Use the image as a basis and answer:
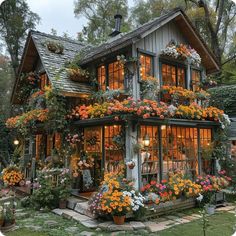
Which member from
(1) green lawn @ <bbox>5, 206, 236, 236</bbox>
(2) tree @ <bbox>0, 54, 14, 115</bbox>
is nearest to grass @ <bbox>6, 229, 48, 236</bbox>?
(1) green lawn @ <bbox>5, 206, 236, 236</bbox>

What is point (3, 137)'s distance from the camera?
15.8 m

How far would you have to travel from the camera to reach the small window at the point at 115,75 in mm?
8857

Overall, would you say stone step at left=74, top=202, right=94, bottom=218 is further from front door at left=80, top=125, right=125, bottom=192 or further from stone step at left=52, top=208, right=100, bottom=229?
front door at left=80, top=125, right=125, bottom=192

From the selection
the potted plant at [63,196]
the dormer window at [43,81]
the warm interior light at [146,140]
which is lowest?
the potted plant at [63,196]

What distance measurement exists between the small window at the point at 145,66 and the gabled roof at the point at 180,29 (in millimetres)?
822

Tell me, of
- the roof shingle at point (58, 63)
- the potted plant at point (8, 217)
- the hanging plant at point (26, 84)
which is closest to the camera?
the potted plant at point (8, 217)

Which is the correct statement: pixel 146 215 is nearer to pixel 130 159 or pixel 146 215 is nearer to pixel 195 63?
pixel 130 159

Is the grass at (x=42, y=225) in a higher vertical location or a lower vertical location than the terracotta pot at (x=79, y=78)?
lower

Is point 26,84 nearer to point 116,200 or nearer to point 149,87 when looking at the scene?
point 149,87

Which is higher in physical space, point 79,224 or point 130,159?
point 130,159

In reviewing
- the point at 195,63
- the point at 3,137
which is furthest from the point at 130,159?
the point at 3,137

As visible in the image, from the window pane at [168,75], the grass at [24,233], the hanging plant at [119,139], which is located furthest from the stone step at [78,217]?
the window pane at [168,75]

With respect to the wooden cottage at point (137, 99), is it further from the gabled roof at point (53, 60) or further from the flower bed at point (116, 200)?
the flower bed at point (116, 200)

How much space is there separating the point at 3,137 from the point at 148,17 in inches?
590
